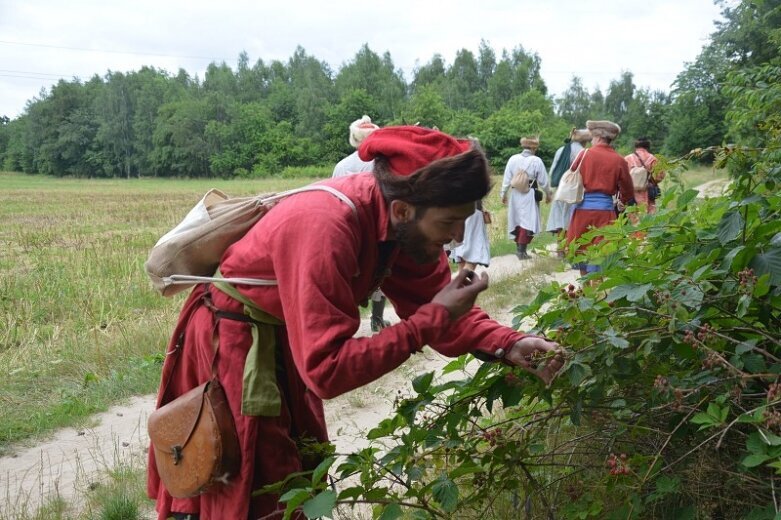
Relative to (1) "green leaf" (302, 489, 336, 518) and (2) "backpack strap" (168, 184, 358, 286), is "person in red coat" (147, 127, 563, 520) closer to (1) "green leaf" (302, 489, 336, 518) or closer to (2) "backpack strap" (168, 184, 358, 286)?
(2) "backpack strap" (168, 184, 358, 286)

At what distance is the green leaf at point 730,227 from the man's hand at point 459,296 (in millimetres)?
602

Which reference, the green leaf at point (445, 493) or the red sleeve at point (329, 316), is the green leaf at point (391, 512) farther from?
the red sleeve at point (329, 316)

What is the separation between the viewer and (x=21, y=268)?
11.0m

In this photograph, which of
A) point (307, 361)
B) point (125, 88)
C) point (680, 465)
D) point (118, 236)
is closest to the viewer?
point (307, 361)

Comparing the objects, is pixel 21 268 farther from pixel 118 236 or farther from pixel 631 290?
pixel 631 290

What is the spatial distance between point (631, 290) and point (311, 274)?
0.79 meters

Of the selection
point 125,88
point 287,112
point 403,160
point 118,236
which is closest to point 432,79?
point 287,112

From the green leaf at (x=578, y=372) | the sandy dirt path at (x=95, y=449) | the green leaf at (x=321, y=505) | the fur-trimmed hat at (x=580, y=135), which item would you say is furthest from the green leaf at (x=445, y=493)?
the fur-trimmed hat at (x=580, y=135)

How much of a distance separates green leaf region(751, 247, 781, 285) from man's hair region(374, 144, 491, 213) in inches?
26.9

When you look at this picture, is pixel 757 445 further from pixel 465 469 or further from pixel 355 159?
pixel 355 159

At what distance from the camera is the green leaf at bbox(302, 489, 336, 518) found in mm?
1622

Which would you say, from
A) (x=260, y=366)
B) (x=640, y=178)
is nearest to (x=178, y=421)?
(x=260, y=366)

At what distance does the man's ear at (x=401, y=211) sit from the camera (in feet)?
6.21

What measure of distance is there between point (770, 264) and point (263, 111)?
3122 inches
